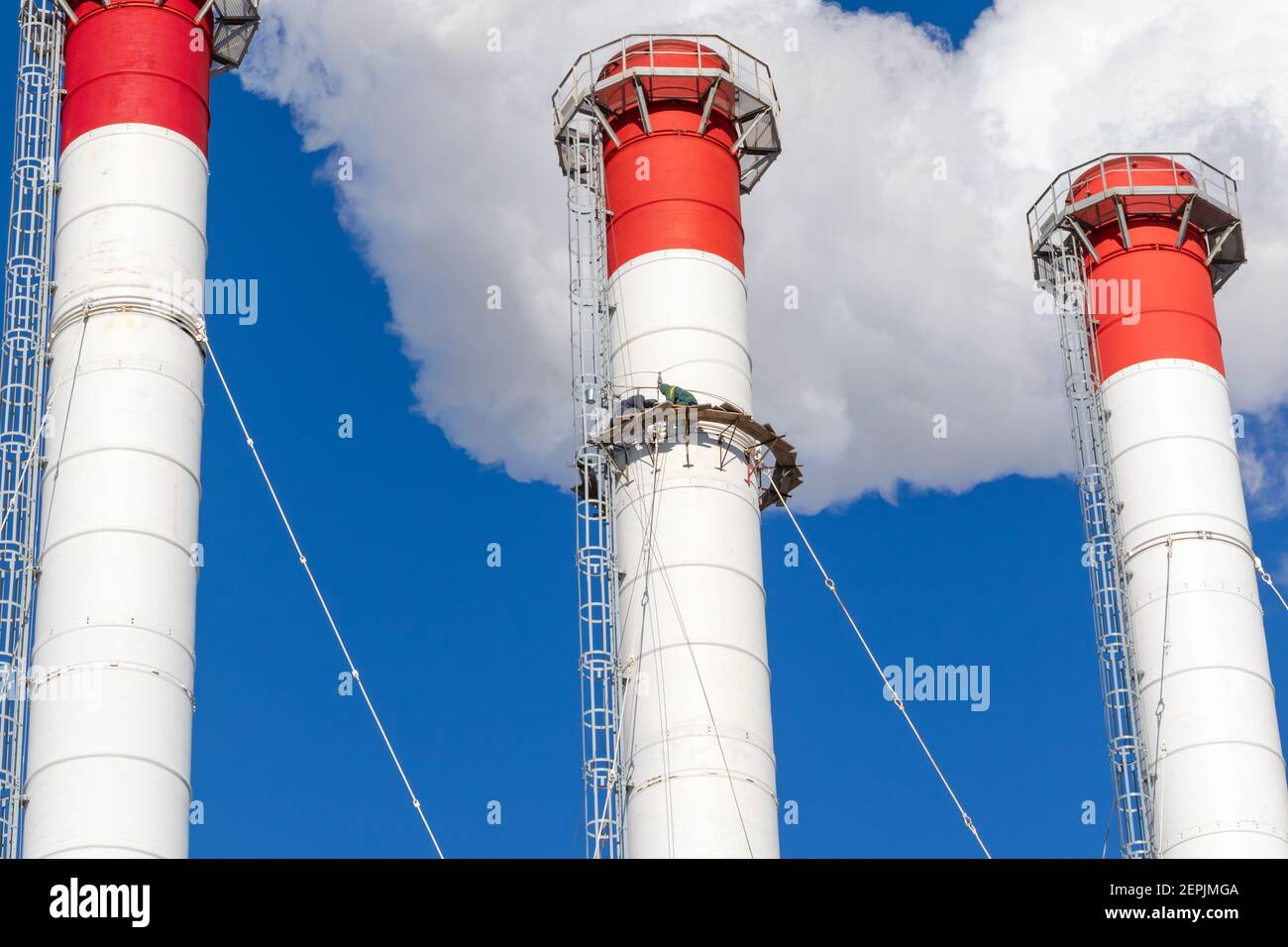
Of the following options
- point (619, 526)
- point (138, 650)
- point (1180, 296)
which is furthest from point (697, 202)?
point (138, 650)

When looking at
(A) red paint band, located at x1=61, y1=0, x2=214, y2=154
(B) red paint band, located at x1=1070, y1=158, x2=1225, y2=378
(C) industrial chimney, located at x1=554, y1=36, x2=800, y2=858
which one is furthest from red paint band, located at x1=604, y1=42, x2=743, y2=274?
(B) red paint band, located at x1=1070, y1=158, x2=1225, y2=378

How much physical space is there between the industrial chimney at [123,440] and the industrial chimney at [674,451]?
9475 mm

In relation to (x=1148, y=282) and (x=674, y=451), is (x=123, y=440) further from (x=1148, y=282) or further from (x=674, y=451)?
(x=1148, y=282)

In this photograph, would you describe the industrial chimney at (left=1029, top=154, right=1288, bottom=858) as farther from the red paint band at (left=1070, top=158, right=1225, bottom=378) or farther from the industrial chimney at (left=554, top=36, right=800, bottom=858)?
the industrial chimney at (left=554, top=36, right=800, bottom=858)

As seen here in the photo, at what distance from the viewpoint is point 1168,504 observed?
5641cm

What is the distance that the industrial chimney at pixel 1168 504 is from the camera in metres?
53.7

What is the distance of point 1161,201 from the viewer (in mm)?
60219

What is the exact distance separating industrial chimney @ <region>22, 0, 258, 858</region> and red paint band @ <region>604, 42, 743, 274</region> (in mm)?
9527

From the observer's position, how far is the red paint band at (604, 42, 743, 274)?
52.6m

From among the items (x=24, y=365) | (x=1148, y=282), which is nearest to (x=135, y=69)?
(x=24, y=365)

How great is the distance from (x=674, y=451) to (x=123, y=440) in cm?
1238
